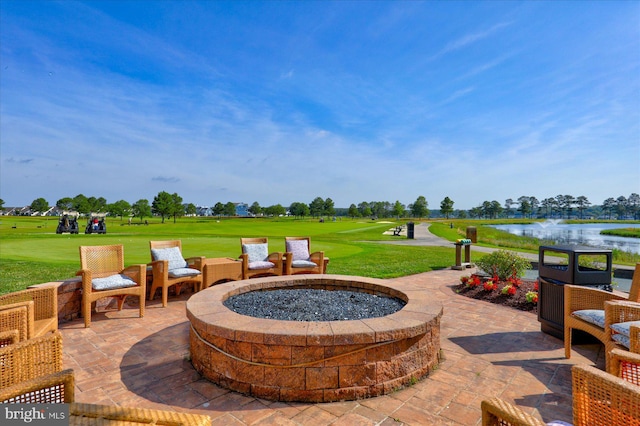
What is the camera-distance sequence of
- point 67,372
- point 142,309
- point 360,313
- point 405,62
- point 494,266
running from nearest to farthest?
1. point 67,372
2. point 360,313
3. point 142,309
4. point 494,266
5. point 405,62

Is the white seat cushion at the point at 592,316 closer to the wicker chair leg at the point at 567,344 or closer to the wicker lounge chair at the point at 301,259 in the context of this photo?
the wicker chair leg at the point at 567,344

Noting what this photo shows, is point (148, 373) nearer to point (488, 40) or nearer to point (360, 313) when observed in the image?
point (360, 313)

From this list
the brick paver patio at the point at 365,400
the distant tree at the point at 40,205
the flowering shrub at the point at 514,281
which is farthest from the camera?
the distant tree at the point at 40,205

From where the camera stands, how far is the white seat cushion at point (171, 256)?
6.21m

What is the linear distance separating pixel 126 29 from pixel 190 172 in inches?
560

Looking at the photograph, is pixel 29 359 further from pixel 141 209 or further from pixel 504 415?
pixel 141 209

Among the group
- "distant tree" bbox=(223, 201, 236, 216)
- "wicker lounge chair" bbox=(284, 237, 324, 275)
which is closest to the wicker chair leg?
"wicker lounge chair" bbox=(284, 237, 324, 275)

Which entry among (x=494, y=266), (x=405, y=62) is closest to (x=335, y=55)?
(x=405, y=62)

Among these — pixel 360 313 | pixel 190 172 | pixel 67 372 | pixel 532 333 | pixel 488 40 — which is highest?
pixel 488 40

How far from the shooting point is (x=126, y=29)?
8.72m

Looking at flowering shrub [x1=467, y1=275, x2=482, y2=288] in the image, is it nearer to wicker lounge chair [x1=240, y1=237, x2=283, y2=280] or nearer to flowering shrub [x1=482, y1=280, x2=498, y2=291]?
flowering shrub [x1=482, y1=280, x2=498, y2=291]

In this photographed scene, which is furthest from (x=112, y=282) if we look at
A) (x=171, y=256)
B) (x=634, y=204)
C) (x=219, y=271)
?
(x=634, y=204)

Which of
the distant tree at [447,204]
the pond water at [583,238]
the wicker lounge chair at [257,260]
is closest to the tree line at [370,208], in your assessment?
the distant tree at [447,204]

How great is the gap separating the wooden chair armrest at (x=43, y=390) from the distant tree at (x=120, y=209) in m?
88.5
